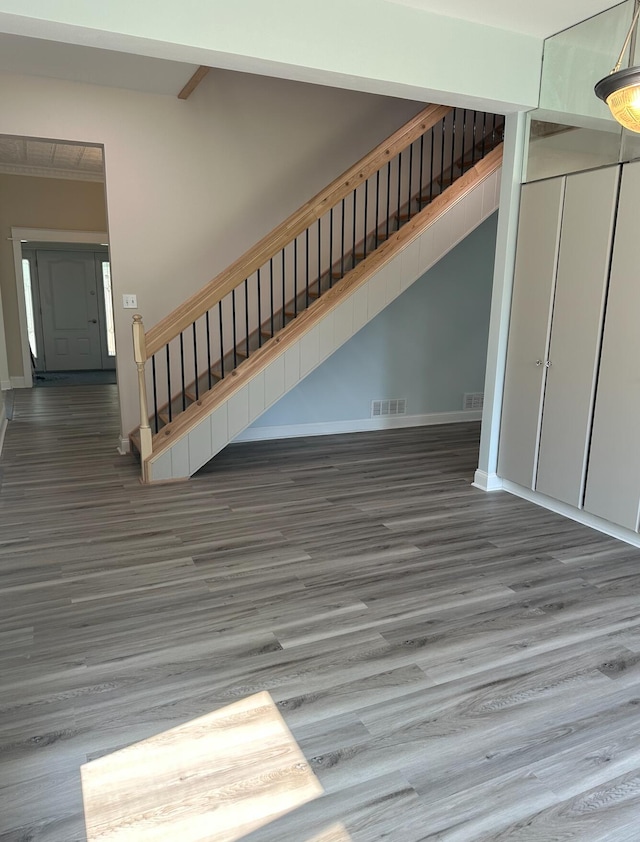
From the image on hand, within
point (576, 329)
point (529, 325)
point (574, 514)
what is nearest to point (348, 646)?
point (574, 514)

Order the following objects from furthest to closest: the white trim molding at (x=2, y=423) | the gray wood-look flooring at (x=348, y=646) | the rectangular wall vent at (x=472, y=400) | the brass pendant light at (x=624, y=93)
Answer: the rectangular wall vent at (x=472, y=400) → the white trim molding at (x=2, y=423) → the brass pendant light at (x=624, y=93) → the gray wood-look flooring at (x=348, y=646)

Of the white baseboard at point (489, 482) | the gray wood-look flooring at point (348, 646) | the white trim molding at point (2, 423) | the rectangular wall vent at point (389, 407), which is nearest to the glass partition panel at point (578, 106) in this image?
the white baseboard at point (489, 482)

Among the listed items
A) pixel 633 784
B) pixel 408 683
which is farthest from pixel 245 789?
pixel 633 784

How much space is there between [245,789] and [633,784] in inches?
44.4

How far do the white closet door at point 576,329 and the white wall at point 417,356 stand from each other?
95.8 inches

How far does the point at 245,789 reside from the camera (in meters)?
1.67

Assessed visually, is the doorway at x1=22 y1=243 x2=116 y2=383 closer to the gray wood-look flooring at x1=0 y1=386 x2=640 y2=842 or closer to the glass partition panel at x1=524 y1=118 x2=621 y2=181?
the gray wood-look flooring at x1=0 y1=386 x2=640 y2=842

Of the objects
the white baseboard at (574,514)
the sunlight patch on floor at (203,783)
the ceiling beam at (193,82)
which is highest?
the ceiling beam at (193,82)

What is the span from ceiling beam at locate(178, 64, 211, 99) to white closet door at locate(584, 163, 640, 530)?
3004mm

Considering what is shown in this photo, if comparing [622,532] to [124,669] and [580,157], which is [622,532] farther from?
[124,669]

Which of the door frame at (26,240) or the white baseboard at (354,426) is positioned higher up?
the door frame at (26,240)

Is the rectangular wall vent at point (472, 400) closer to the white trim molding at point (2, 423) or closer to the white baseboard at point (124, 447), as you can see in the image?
the white baseboard at point (124, 447)

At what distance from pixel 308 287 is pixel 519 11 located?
9.03 feet

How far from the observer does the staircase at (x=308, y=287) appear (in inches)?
171
